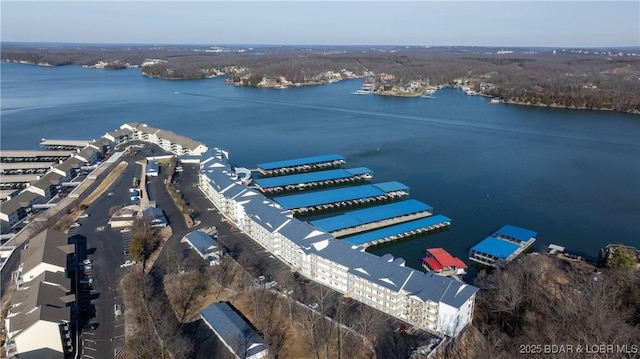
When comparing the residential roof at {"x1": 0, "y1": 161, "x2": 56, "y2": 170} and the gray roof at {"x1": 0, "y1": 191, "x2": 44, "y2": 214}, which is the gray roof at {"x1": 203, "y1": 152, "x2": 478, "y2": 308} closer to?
the gray roof at {"x1": 0, "y1": 191, "x2": 44, "y2": 214}

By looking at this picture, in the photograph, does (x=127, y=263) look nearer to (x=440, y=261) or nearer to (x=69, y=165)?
(x=440, y=261)

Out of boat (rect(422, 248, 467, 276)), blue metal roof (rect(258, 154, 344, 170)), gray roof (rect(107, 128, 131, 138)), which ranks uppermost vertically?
gray roof (rect(107, 128, 131, 138))

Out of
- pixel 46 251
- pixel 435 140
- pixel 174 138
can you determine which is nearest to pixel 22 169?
pixel 174 138

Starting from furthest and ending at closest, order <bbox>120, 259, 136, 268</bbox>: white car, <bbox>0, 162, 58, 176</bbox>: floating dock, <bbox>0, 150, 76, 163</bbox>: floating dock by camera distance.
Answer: <bbox>0, 150, 76, 163</bbox>: floating dock < <bbox>0, 162, 58, 176</bbox>: floating dock < <bbox>120, 259, 136, 268</bbox>: white car

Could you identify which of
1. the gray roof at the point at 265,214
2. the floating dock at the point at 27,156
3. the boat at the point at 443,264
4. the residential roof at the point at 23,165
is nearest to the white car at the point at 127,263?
the gray roof at the point at 265,214

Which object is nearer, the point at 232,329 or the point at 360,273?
the point at 232,329

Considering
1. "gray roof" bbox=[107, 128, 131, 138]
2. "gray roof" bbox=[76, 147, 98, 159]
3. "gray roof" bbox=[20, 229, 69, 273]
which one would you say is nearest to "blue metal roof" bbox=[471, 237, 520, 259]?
"gray roof" bbox=[20, 229, 69, 273]
